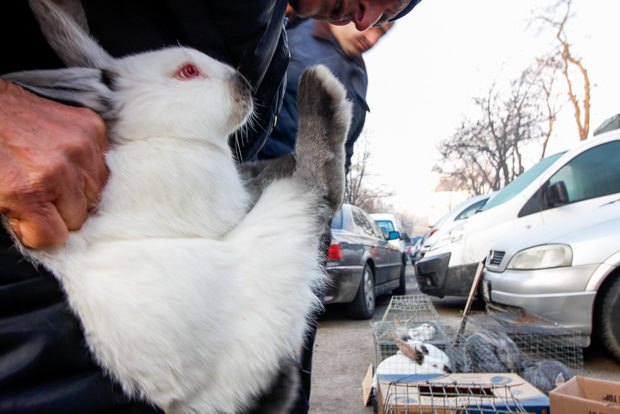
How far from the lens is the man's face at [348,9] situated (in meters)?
1.42

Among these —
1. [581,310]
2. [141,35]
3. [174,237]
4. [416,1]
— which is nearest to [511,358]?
[581,310]

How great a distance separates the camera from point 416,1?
1.59m

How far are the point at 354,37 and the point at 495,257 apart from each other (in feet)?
12.0

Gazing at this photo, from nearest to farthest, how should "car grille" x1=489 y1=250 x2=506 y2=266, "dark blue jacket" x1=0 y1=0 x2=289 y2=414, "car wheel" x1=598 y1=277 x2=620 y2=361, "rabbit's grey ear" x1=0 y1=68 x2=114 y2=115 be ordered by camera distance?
1. "dark blue jacket" x1=0 y1=0 x2=289 y2=414
2. "rabbit's grey ear" x1=0 y1=68 x2=114 y2=115
3. "car wheel" x1=598 y1=277 x2=620 y2=361
4. "car grille" x1=489 y1=250 x2=506 y2=266

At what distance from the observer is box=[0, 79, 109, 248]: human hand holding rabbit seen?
2.24ft

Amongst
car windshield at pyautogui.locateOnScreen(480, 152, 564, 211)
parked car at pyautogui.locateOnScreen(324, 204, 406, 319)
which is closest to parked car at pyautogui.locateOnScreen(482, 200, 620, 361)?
car windshield at pyautogui.locateOnScreen(480, 152, 564, 211)

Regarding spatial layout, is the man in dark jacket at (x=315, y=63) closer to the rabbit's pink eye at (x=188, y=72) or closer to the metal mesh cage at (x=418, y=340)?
the rabbit's pink eye at (x=188, y=72)

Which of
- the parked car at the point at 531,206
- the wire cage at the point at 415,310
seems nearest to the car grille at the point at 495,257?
the parked car at the point at 531,206

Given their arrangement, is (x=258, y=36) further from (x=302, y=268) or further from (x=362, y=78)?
(x=362, y=78)

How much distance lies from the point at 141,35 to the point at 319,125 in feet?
1.92

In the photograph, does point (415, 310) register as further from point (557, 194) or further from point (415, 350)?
point (557, 194)

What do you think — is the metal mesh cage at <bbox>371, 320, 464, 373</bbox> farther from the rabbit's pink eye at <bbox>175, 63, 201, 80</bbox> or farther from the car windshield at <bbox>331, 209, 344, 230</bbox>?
the rabbit's pink eye at <bbox>175, 63, 201, 80</bbox>

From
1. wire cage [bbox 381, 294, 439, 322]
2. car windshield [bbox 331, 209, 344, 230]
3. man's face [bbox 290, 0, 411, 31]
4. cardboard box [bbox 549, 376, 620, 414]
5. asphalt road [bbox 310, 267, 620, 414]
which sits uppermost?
man's face [bbox 290, 0, 411, 31]

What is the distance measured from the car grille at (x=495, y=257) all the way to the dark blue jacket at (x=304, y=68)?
3.41 m
